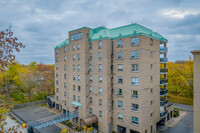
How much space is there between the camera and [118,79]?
26.1 meters

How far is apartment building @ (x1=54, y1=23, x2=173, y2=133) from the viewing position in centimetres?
2359

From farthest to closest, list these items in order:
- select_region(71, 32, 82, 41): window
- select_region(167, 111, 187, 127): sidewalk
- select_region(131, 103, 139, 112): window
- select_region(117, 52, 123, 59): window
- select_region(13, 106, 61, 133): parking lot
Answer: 1. select_region(13, 106, 61, 133): parking lot
2. select_region(167, 111, 187, 127): sidewalk
3. select_region(71, 32, 82, 41): window
4. select_region(117, 52, 123, 59): window
5. select_region(131, 103, 139, 112): window

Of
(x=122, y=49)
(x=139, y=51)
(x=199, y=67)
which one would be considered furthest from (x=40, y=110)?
(x=199, y=67)

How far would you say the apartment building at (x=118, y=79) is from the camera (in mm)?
23594

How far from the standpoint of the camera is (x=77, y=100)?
101 ft

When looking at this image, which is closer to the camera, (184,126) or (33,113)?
(184,126)

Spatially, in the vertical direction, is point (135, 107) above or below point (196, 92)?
below

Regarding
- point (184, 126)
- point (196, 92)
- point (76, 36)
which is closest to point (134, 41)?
point (196, 92)

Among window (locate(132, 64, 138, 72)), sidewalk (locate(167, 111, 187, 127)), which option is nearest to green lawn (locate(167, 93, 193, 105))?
sidewalk (locate(167, 111, 187, 127))

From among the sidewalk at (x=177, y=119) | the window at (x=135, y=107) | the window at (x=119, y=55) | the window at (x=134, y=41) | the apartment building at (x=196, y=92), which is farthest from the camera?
the sidewalk at (x=177, y=119)

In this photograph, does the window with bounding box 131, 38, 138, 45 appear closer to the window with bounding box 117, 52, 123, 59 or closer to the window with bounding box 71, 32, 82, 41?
the window with bounding box 117, 52, 123, 59

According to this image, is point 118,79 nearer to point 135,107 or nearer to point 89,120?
point 135,107

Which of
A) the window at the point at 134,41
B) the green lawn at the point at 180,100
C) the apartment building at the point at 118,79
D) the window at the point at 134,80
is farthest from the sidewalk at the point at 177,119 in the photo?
the window at the point at 134,41

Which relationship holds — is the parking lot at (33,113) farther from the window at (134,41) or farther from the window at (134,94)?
the window at (134,41)
